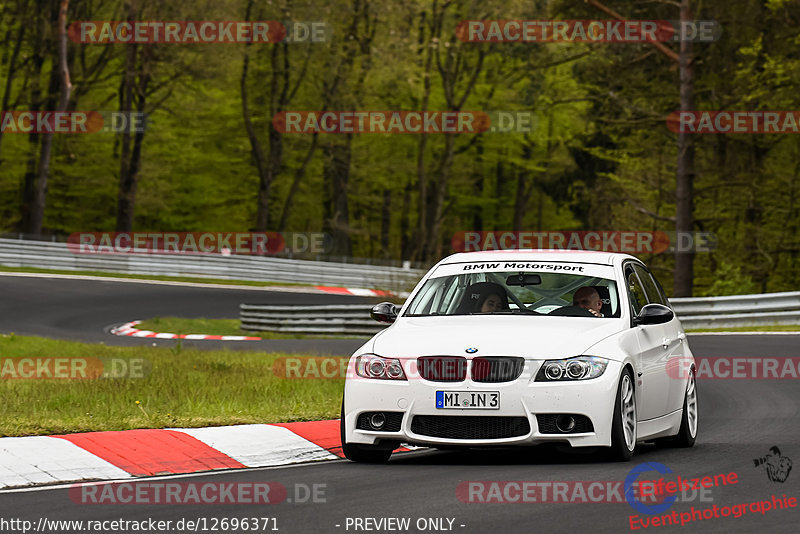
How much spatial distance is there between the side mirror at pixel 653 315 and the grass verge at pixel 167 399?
324 cm

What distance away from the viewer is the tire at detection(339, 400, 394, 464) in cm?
927

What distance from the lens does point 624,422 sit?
8992 millimetres

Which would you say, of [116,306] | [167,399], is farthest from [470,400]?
[116,306]

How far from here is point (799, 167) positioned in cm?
3975

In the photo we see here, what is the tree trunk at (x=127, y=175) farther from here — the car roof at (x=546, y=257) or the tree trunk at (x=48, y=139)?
the car roof at (x=546, y=257)

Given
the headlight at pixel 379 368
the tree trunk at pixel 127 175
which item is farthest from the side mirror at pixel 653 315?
the tree trunk at pixel 127 175

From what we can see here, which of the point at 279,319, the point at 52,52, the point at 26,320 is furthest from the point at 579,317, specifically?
the point at 52,52

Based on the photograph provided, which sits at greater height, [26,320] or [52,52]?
[52,52]

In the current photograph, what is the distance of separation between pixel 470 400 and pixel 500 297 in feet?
5.18

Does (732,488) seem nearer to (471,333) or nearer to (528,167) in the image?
(471,333)

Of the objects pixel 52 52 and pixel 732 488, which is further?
pixel 52 52

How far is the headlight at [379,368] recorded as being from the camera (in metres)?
8.96

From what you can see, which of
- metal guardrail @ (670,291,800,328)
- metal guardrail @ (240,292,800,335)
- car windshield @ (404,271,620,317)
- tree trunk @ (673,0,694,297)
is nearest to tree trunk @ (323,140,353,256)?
tree trunk @ (673,0,694,297)

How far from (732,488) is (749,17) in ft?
96.6
